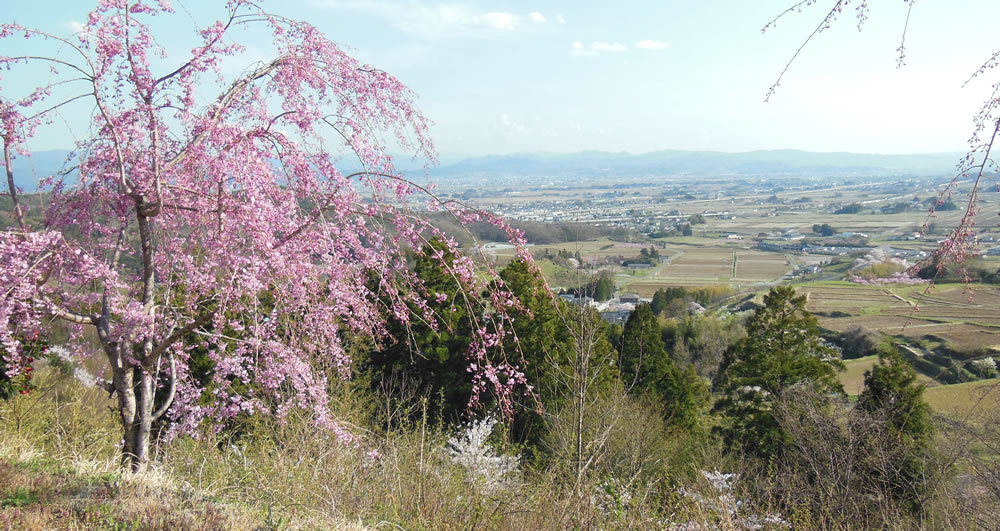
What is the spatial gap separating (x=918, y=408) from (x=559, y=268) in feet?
40.2

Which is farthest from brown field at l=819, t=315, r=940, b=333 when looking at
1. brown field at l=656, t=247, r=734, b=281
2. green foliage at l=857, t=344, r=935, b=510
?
green foliage at l=857, t=344, r=935, b=510

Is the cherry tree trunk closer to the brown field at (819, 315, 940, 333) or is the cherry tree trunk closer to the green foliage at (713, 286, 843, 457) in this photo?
the green foliage at (713, 286, 843, 457)

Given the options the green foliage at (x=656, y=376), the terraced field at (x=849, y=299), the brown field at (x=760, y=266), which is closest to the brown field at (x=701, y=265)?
the brown field at (x=760, y=266)

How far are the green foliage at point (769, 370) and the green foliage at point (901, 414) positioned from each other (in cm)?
109

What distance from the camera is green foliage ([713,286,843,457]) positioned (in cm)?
1574

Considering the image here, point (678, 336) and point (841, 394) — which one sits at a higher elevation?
point (841, 394)

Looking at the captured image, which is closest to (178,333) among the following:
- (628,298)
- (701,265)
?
(628,298)

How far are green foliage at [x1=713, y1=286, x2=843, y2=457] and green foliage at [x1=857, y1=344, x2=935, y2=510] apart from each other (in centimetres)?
109

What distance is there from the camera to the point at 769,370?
53.0 feet

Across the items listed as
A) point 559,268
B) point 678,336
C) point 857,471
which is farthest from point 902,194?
point 559,268

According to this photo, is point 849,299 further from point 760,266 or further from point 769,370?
point 769,370

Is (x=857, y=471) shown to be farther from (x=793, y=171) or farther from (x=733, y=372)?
(x=793, y=171)

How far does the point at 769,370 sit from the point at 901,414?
330cm

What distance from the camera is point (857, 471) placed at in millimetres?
11211
